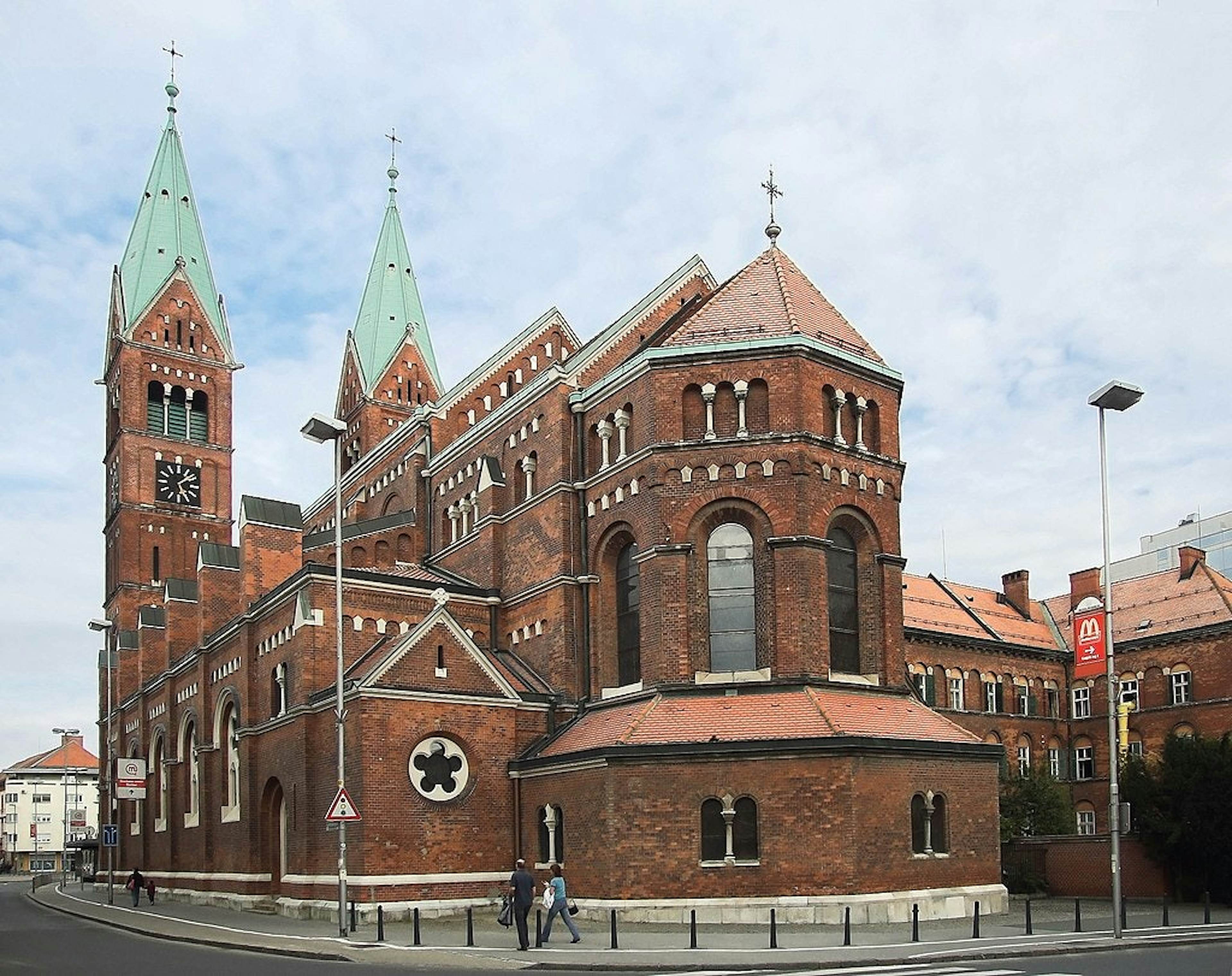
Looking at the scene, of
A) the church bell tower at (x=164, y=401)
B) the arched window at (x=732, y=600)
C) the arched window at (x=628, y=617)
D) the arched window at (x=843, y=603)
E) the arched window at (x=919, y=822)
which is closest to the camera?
the arched window at (x=919, y=822)

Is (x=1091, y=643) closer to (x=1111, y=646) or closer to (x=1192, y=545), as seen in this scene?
(x=1111, y=646)

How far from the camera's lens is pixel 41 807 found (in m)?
168

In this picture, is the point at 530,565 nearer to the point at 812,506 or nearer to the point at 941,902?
the point at 812,506

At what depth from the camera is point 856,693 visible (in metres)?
35.2

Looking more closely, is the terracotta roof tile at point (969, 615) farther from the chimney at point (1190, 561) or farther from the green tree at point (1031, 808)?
the green tree at point (1031, 808)

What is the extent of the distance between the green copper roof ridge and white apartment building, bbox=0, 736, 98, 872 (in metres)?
103

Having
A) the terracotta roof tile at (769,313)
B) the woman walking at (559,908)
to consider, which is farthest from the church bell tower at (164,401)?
the woman walking at (559,908)

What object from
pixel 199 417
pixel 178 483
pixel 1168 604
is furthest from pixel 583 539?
pixel 199 417

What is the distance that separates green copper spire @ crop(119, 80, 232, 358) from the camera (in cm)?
7588

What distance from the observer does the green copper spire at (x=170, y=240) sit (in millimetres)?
75875


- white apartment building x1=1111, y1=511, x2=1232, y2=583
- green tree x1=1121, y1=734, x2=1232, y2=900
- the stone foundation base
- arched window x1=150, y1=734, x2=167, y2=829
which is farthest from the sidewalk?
white apartment building x1=1111, y1=511, x2=1232, y2=583

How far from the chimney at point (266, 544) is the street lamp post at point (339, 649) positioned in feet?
46.4

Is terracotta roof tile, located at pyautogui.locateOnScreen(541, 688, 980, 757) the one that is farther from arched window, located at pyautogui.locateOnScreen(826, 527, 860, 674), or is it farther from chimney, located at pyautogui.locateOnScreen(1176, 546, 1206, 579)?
chimney, located at pyautogui.locateOnScreen(1176, 546, 1206, 579)

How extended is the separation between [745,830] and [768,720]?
107 inches
